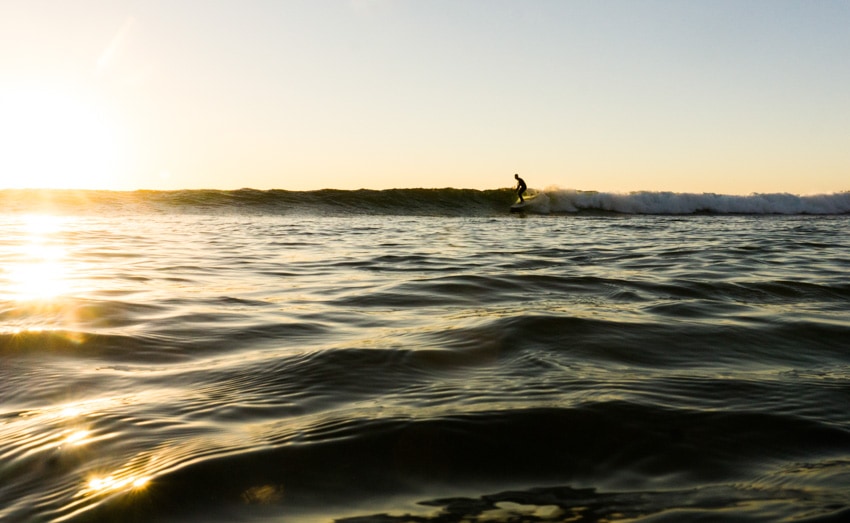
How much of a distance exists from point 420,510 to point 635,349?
1.75m

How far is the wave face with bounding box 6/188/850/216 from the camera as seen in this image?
79.4ft

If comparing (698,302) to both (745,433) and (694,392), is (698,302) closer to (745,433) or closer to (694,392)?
(694,392)

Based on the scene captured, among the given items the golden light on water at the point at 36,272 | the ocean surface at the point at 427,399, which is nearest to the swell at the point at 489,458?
the ocean surface at the point at 427,399

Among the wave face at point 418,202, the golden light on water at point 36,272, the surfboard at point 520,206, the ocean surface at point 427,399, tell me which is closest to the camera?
the ocean surface at point 427,399

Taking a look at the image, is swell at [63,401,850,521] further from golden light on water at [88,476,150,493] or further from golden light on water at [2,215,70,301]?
golden light on water at [2,215,70,301]

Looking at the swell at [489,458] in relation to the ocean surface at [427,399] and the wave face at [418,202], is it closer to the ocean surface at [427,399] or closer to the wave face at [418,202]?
the ocean surface at [427,399]

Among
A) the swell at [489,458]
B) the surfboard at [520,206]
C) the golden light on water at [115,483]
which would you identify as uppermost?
the surfboard at [520,206]

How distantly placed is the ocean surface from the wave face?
20.1 m

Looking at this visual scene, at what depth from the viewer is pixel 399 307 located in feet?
13.4

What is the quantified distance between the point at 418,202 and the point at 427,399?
1028 inches

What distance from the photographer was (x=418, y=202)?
1104 inches

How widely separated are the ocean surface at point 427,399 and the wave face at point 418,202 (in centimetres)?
2005

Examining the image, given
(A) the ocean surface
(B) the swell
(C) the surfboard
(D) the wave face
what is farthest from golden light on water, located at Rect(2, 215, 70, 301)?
(C) the surfboard

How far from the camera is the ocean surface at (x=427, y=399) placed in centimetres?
142
